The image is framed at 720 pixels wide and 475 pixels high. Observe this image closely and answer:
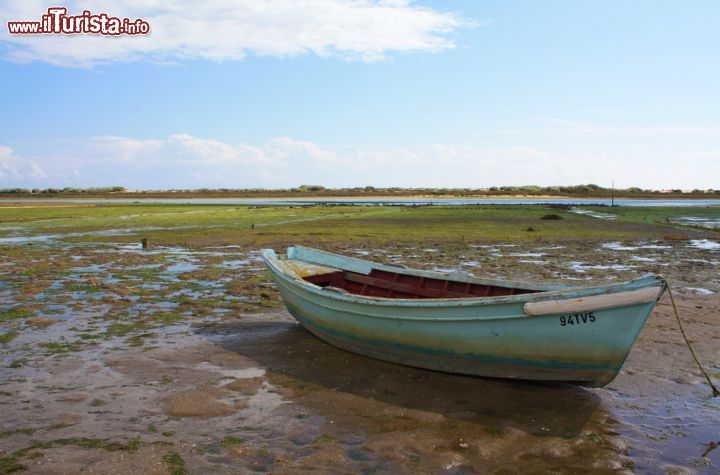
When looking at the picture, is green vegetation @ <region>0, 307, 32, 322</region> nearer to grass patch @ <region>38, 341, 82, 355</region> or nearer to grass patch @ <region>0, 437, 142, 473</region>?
grass patch @ <region>38, 341, 82, 355</region>

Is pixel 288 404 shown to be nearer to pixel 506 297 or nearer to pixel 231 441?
pixel 231 441

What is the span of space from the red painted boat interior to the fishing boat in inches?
1.4

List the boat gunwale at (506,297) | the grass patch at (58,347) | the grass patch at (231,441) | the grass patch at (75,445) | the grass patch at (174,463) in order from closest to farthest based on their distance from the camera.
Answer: the grass patch at (174,463) < the grass patch at (75,445) < the grass patch at (231,441) < the boat gunwale at (506,297) < the grass patch at (58,347)

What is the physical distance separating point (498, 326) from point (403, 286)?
3.63 m

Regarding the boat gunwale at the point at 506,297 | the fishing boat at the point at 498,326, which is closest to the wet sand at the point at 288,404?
the fishing boat at the point at 498,326

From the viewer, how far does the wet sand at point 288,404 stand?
547 cm

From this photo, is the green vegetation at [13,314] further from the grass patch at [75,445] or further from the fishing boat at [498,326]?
the grass patch at [75,445]

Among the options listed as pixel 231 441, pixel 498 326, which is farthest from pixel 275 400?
pixel 498 326

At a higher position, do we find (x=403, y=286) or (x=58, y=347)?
(x=403, y=286)

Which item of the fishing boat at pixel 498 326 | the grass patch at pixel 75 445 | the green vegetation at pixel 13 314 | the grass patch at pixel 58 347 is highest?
the fishing boat at pixel 498 326

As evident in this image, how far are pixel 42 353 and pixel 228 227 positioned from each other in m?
25.0

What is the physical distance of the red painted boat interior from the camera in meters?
9.31

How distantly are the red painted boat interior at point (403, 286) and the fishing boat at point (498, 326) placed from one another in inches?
1.4

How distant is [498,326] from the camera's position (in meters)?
6.84
